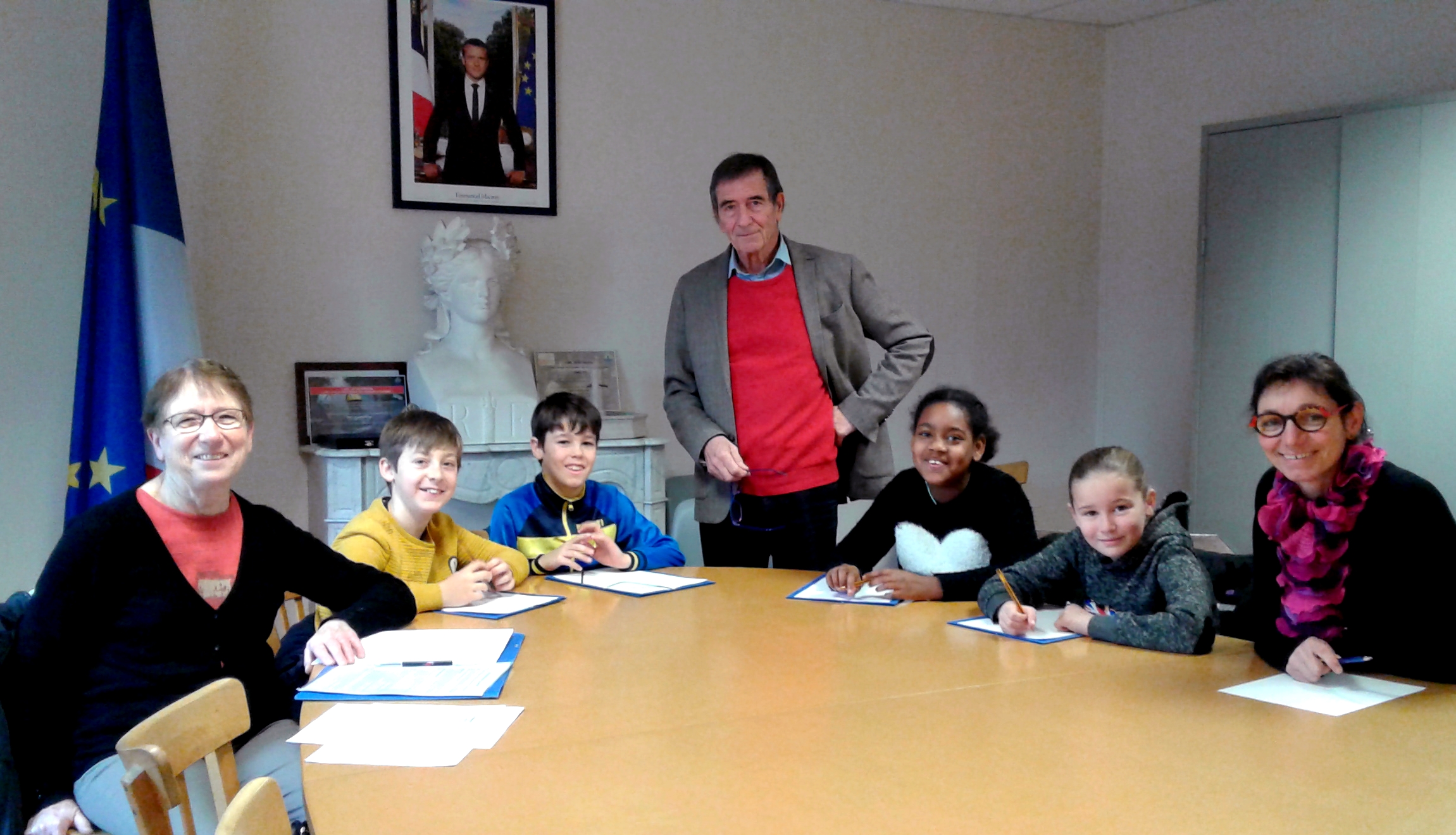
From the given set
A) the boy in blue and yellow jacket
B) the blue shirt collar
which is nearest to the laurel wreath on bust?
the boy in blue and yellow jacket

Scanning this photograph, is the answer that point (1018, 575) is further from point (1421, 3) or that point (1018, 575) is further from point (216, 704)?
point (1421, 3)

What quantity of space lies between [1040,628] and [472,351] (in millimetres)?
2259

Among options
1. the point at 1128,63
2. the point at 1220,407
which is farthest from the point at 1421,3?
the point at 1220,407

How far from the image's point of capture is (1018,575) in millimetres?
2143

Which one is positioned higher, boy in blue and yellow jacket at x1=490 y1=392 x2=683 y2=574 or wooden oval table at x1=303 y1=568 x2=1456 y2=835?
boy in blue and yellow jacket at x1=490 y1=392 x2=683 y2=574

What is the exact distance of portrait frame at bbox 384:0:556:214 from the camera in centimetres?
381

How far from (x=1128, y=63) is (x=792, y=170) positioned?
176cm

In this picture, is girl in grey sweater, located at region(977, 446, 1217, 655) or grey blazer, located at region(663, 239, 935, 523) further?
grey blazer, located at region(663, 239, 935, 523)

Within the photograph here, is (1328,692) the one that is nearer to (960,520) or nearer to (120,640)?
(960,520)

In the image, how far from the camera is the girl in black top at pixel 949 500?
2414mm

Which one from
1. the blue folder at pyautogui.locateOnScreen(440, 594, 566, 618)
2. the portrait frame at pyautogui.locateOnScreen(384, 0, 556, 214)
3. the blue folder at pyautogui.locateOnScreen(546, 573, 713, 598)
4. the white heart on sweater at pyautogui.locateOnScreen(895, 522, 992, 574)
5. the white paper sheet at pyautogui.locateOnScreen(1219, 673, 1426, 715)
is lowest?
the blue folder at pyautogui.locateOnScreen(440, 594, 566, 618)

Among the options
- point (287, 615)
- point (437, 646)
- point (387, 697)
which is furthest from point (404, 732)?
point (287, 615)

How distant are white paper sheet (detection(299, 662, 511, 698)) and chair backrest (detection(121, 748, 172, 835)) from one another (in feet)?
1.42

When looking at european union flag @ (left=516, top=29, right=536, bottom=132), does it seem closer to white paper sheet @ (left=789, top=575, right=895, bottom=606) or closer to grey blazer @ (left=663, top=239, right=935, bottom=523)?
grey blazer @ (left=663, top=239, right=935, bottom=523)
